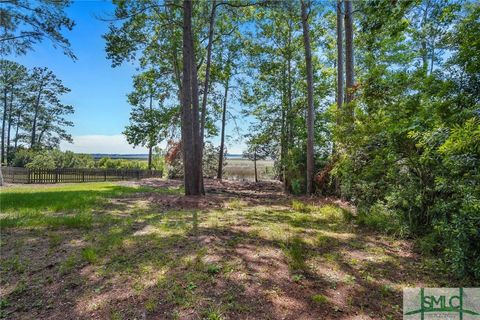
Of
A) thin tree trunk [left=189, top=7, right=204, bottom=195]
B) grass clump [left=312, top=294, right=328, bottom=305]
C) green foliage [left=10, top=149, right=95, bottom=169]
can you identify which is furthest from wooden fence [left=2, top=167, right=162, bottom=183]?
grass clump [left=312, top=294, right=328, bottom=305]

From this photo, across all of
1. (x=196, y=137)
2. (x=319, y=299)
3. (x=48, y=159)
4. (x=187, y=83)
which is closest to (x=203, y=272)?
(x=319, y=299)

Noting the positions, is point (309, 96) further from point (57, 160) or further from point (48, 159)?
point (57, 160)

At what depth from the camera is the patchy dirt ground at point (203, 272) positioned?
2174mm

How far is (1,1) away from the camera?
8852 mm

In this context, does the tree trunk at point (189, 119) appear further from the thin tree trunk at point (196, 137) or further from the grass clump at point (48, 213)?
the grass clump at point (48, 213)

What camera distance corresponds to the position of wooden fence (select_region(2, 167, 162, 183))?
15.1 metres

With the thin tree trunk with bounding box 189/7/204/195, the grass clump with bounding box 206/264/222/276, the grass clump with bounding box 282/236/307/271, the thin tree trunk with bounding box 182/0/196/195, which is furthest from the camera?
the thin tree trunk with bounding box 189/7/204/195

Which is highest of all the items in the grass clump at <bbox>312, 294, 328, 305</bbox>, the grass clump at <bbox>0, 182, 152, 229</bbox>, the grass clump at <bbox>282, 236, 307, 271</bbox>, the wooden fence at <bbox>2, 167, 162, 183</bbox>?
the wooden fence at <bbox>2, 167, 162, 183</bbox>

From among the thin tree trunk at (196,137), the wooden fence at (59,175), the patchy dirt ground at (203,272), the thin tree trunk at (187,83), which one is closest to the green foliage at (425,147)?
the patchy dirt ground at (203,272)

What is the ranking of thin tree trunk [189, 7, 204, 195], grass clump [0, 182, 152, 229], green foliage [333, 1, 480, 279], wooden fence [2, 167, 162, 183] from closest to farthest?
1. green foliage [333, 1, 480, 279]
2. grass clump [0, 182, 152, 229]
3. thin tree trunk [189, 7, 204, 195]
4. wooden fence [2, 167, 162, 183]

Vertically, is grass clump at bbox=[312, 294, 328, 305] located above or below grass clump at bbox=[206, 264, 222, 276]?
below

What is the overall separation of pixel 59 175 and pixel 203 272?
17.2m

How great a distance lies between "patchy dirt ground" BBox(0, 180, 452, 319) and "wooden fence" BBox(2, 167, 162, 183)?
44.3ft

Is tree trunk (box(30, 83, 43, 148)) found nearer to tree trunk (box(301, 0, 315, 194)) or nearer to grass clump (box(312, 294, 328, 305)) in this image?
tree trunk (box(301, 0, 315, 194))
